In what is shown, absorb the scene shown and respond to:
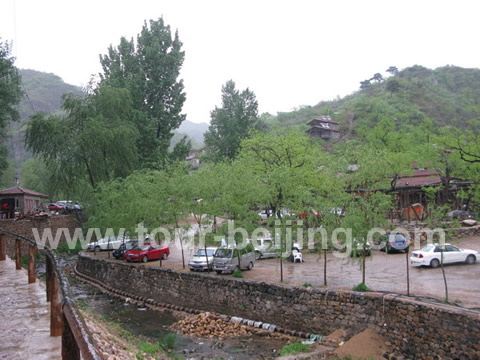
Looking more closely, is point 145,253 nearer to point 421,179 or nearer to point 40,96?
point 421,179

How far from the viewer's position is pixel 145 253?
27.3m

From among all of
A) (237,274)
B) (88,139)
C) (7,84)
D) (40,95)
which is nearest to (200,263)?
(237,274)

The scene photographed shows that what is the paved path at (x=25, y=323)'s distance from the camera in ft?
19.4

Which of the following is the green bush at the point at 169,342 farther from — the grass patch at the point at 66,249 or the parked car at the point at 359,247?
the grass patch at the point at 66,249

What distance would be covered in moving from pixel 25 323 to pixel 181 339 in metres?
9.94

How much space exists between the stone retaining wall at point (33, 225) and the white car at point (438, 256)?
28.4m

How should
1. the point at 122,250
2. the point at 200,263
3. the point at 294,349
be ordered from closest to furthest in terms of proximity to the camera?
the point at 294,349 → the point at 200,263 → the point at 122,250

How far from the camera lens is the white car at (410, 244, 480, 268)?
65.6 ft

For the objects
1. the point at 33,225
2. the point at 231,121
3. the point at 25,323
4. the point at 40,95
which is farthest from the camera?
the point at 40,95

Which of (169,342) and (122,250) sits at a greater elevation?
(122,250)

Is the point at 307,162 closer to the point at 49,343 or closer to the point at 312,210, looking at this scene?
the point at 312,210

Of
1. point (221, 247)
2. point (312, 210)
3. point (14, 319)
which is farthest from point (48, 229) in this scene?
point (14, 319)

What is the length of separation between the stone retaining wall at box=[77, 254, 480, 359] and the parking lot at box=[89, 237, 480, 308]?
4.03 ft

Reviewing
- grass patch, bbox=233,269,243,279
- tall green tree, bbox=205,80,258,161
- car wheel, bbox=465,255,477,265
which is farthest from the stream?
tall green tree, bbox=205,80,258,161
